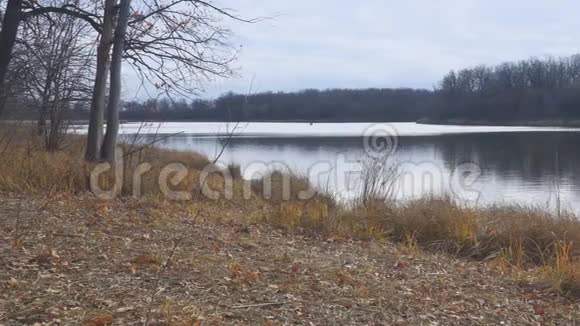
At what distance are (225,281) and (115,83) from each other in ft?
22.8

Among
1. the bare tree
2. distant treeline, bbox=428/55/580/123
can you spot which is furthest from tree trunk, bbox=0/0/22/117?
distant treeline, bbox=428/55/580/123

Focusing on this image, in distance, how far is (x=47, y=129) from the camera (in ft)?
49.4

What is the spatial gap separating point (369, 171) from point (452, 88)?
347 feet

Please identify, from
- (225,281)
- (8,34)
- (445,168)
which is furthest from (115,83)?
(445,168)

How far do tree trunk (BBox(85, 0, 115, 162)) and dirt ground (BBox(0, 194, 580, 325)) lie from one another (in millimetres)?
4012

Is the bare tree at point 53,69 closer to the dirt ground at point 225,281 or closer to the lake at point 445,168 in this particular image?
the lake at point 445,168

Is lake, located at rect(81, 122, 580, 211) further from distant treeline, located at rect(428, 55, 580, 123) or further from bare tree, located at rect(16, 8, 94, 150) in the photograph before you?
distant treeline, located at rect(428, 55, 580, 123)

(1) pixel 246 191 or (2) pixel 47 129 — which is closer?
(1) pixel 246 191

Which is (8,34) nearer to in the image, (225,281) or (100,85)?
(100,85)

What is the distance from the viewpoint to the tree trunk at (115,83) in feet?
33.6

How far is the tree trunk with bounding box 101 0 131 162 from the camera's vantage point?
1025cm

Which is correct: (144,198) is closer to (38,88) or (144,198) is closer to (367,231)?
(367,231)

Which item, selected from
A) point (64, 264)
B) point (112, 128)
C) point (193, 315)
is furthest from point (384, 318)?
point (112, 128)

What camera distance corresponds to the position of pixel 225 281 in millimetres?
4625
